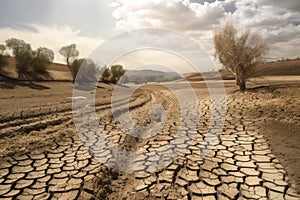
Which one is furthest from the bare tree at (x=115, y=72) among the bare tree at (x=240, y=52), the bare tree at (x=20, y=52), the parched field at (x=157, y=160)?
the parched field at (x=157, y=160)

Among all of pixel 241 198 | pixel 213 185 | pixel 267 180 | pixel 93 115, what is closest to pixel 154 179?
pixel 213 185

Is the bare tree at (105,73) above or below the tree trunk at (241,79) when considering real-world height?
above

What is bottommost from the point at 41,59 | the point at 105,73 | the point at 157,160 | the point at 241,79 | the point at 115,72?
the point at 157,160

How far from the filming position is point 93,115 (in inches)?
306

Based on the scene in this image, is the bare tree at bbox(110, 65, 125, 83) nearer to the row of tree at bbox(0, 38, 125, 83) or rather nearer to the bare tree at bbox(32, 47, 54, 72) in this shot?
the row of tree at bbox(0, 38, 125, 83)

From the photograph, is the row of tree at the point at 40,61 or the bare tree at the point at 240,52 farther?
the row of tree at the point at 40,61

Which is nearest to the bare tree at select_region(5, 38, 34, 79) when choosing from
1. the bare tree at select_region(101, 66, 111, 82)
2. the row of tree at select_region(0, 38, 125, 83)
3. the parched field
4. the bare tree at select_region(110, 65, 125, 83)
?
the row of tree at select_region(0, 38, 125, 83)

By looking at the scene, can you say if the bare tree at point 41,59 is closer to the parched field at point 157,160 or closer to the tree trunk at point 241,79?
the parched field at point 157,160

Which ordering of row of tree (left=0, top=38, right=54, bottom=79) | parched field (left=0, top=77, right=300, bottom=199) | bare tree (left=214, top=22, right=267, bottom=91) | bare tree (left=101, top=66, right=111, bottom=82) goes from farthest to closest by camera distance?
bare tree (left=101, top=66, right=111, bottom=82) → row of tree (left=0, top=38, right=54, bottom=79) → bare tree (left=214, top=22, right=267, bottom=91) → parched field (left=0, top=77, right=300, bottom=199)

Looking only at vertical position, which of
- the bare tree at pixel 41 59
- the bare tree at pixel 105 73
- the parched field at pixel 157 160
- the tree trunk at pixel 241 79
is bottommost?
the parched field at pixel 157 160

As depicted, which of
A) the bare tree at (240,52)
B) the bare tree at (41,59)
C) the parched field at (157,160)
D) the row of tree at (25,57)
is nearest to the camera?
the parched field at (157,160)

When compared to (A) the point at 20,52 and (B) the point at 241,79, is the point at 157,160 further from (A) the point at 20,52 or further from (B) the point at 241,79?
(A) the point at 20,52

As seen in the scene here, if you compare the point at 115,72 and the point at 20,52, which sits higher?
the point at 20,52

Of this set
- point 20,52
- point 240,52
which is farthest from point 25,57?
point 240,52
